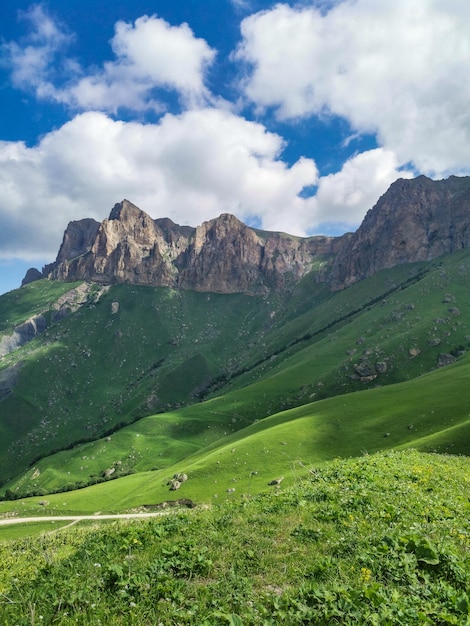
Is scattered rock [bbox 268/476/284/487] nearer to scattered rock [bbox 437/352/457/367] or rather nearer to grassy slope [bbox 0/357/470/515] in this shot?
grassy slope [bbox 0/357/470/515]

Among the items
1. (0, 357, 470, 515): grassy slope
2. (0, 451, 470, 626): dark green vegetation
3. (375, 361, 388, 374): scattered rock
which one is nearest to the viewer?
(0, 451, 470, 626): dark green vegetation

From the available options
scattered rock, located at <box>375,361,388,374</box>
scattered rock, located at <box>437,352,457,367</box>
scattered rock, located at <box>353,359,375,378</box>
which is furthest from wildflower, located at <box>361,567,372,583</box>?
scattered rock, located at <box>437,352,457,367</box>

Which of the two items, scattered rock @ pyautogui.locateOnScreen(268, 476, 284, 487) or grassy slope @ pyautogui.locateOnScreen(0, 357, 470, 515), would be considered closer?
scattered rock @ pyautogui.locateOnScreen(268, 476, 284, 487)

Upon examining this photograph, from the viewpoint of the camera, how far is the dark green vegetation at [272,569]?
8.62 metres

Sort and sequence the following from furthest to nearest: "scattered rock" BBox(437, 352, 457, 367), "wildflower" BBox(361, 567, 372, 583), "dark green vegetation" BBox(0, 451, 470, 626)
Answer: "scattered rock" BBox(437, 352, 457, 367) → "wildflower" BBox(361, 567, 372, 583) → "dark green vegetation" BBox(0, 451, 470, 626)

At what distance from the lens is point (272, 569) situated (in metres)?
11.1

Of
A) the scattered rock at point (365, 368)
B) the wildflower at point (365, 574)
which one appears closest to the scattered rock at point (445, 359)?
the scattered rock at point (365, 368)

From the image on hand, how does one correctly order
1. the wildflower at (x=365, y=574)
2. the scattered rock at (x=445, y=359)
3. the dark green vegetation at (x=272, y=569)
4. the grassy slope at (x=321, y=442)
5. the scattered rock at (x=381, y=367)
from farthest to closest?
the scattered rock at (x=381, y=367)
the scattered rock at (x=445, y=359)
the grassy slope at (x=321, y=442)
the wildflower at (x=365, y=574)
the dark green vegetation at (x=272, y=569)

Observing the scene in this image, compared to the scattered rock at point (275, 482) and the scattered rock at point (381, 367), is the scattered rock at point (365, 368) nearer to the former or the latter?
the scattered rock at point (381, 367)

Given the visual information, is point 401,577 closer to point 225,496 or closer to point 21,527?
point 225,496

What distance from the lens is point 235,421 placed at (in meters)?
161

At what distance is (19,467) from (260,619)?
8621 inches

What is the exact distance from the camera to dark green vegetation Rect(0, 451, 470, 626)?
862 cm

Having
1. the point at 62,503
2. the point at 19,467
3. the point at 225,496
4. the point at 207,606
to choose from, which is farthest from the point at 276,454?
the point at 19,467
